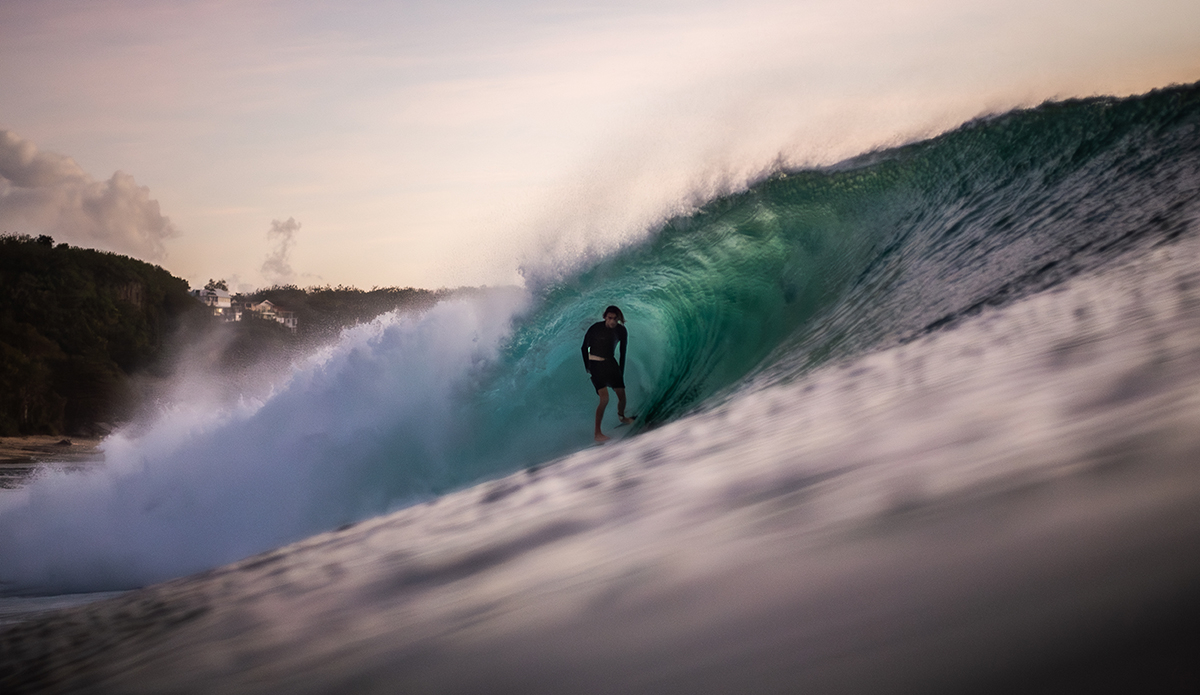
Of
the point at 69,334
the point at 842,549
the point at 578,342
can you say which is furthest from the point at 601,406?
the point at 69,334

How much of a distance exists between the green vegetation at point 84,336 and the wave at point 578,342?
27.0 meters

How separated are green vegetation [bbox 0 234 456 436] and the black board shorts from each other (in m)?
29.4

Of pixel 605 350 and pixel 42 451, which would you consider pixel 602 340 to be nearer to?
pixel 605 350

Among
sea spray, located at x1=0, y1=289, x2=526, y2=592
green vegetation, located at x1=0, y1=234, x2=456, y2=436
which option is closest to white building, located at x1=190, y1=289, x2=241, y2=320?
green vegetation, located at x1=0, y1=234, x2=456, y2=436

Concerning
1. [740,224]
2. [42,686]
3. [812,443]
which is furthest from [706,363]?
[42,686]

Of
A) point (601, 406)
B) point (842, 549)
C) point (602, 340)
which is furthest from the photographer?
point (601, 406)

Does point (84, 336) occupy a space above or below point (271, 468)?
above

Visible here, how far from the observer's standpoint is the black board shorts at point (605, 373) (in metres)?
6.68

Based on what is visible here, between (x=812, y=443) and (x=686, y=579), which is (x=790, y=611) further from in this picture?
(x=812, y=443)

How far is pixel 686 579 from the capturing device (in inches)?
40.0

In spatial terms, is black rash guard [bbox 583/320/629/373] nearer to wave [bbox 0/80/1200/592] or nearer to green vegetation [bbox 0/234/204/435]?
wave [bbox 0/80/1200/592]

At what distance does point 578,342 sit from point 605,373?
2.08 m

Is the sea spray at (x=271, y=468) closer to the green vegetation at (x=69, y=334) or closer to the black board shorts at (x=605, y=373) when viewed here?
the black board shorts at (x=605, y=373)

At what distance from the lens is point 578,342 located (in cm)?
873
